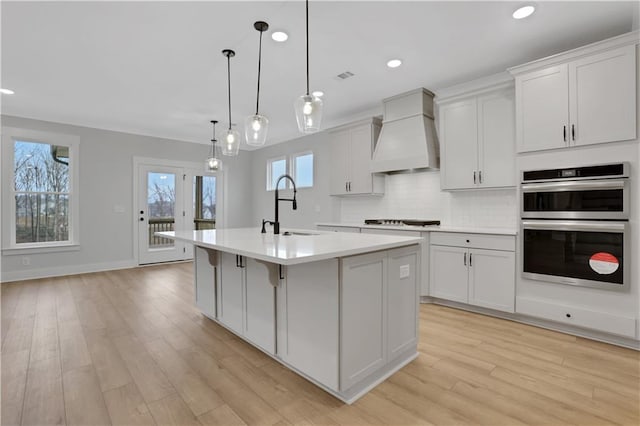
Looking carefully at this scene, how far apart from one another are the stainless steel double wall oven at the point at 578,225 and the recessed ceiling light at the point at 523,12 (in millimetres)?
1334

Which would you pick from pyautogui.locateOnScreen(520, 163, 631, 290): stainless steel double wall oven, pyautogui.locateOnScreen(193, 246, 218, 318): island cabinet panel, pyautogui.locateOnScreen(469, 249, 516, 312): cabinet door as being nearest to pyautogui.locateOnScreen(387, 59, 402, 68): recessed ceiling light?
pyautogui.locateOnScreen(520, 163, 631, 290): stainless steel double wall oven

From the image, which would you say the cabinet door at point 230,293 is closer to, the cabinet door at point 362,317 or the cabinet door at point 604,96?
the cabinet door at point 362,317

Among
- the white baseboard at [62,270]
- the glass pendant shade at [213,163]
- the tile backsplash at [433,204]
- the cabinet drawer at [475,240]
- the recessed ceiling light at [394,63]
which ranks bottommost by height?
the white baseboard at [62,270]

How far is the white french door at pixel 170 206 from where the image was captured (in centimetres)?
610

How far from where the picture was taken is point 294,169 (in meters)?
6.49

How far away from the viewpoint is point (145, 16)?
2451mm

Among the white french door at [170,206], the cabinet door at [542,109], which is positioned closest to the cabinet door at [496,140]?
the cabinet door at [542,109]

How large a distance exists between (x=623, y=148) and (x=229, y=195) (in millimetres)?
6668

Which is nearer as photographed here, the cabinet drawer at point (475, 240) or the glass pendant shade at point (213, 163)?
the cabinet drawer at point (475, 240)

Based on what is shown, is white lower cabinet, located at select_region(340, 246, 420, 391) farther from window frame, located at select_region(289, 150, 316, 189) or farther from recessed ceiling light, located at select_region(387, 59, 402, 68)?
window frame, located at select_region(289, 150, 316, 189)

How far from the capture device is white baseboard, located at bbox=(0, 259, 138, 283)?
4.83 m

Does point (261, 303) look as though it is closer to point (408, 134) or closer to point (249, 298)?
point (249, 298)

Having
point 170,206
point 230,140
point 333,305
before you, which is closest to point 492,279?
point 333,305

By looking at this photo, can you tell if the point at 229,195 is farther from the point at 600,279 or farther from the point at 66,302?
the point at 600,279
